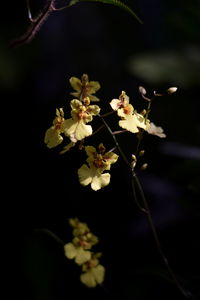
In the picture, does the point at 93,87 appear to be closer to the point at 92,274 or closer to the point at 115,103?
the point at 115,103

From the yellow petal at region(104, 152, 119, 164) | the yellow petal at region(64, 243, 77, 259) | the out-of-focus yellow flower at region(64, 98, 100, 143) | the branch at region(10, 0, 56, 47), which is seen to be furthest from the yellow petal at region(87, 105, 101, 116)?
the yellow petal at region(64, 243, 77, 259)

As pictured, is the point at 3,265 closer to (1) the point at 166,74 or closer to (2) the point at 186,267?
(2) the point at 186,267

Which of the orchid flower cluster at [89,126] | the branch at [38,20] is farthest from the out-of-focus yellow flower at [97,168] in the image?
the branch at [38,20]

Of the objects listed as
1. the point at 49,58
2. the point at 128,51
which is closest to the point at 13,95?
the point at 49,58

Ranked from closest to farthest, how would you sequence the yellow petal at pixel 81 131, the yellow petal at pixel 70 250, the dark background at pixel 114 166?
the yellow petal at pixel 81 131 < the yellow petal at pixel 70 250 < the dark background at pixel 114 166

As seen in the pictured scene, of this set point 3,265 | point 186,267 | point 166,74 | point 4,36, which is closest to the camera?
point 186,267

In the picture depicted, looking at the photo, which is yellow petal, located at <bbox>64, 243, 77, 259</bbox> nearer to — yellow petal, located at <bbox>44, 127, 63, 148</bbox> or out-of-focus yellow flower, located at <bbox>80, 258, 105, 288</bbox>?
out-of-focus yellow flower, located at <bbox>80, 258, 105, 288</bbox>

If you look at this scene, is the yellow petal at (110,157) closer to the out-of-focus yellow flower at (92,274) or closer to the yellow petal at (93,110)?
the yellow petal at (93,110)
